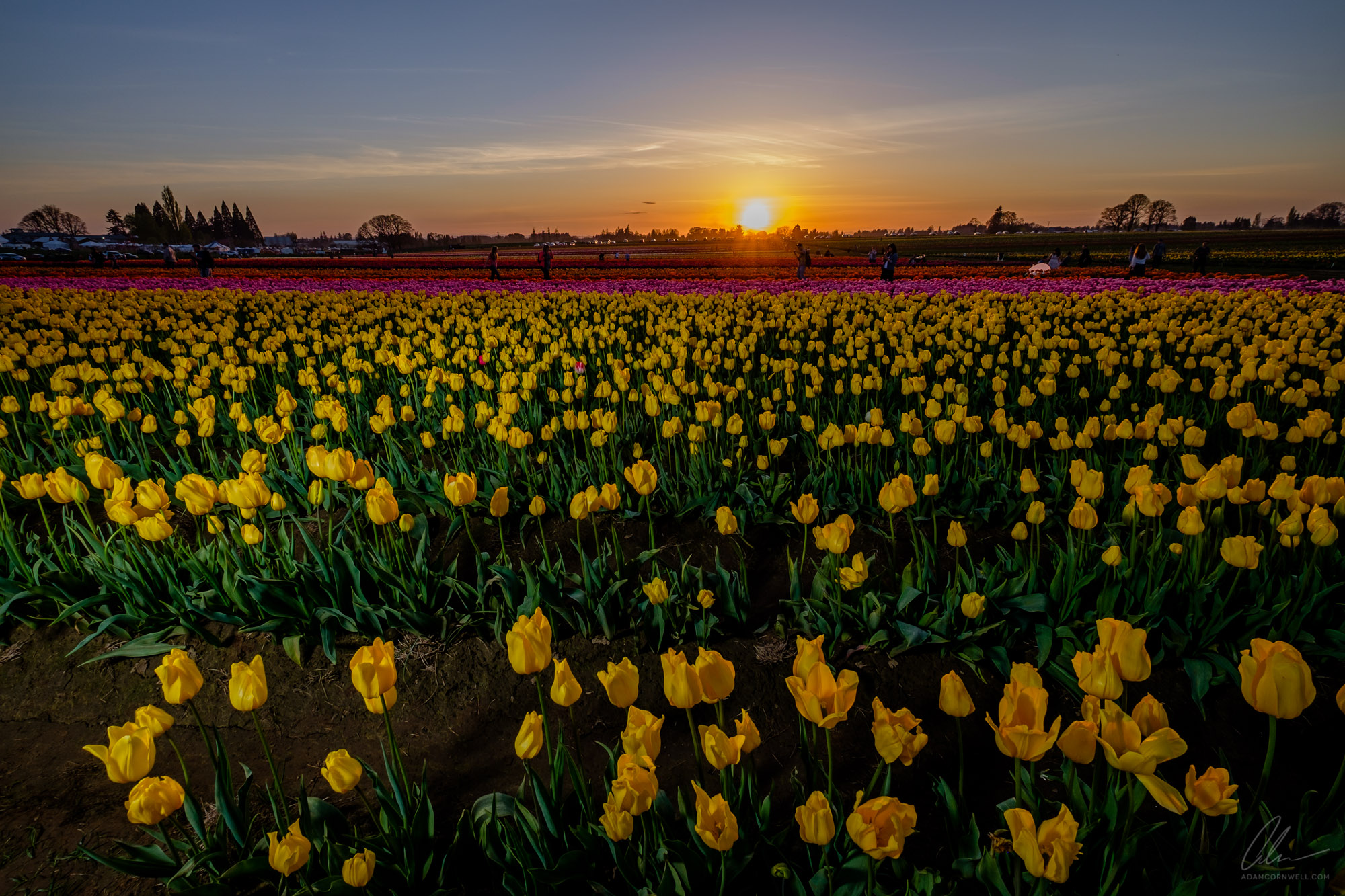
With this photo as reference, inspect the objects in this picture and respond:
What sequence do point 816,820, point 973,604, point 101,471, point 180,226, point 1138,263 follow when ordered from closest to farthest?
point 816,820, point 973,604, point 101,471, point 1138,263, point 180,226

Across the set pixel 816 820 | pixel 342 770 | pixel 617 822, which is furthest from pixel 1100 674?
pixel 342 770

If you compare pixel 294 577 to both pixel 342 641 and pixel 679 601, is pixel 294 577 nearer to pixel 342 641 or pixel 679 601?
pixel 342 641

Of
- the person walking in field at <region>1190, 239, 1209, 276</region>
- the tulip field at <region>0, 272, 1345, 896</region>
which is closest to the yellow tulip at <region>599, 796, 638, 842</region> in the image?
the tulip field at <region>0, 272, 1345, 896</region>

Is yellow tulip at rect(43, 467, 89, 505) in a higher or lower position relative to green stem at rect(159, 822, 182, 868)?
higher

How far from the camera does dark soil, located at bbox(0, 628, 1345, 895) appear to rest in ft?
8.17

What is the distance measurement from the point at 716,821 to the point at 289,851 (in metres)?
1.12

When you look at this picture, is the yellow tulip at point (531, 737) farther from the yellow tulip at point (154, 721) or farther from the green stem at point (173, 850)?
the green stem at point (173, 850)

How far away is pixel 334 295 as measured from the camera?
13.8 metres

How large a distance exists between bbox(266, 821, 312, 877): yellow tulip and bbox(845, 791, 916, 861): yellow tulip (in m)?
1.40

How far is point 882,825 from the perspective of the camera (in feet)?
4.95

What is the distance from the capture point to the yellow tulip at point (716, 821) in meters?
1.56

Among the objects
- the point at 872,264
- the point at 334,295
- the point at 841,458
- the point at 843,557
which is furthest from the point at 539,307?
the point at 872,264

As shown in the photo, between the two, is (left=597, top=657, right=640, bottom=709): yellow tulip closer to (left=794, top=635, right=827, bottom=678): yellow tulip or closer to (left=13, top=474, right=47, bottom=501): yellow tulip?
(left=794, top=635, right=827, bottom=678): yellow tulip

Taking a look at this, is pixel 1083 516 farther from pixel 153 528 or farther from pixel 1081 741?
pixel 153 528
